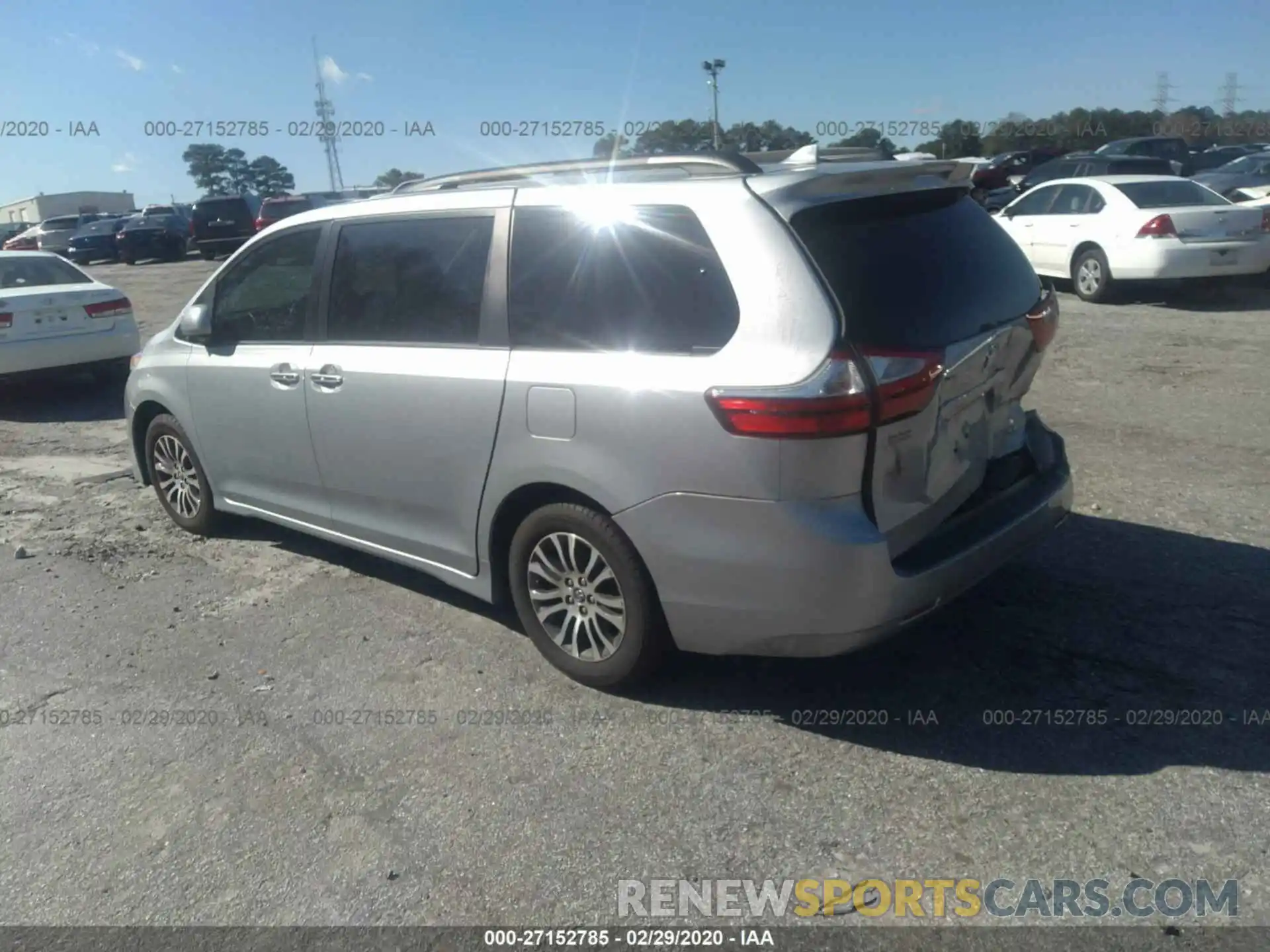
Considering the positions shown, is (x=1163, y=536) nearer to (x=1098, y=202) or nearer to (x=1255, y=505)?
(x=1255, y=505)

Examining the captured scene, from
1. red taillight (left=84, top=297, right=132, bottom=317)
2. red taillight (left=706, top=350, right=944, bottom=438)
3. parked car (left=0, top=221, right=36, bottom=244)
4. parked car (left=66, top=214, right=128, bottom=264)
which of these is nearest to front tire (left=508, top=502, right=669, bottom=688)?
red taillight (left=706, top=350, right=944, bottom=438)

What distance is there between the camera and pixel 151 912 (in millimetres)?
3012

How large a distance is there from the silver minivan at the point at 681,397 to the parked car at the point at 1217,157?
26.7m

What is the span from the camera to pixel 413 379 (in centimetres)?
432

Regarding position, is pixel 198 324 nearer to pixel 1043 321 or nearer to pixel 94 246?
pixel 1043 321

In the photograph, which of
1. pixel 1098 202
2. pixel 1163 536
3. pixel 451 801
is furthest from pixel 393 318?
pixel 1098 202

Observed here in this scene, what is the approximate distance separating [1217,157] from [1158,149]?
3546 millimetres

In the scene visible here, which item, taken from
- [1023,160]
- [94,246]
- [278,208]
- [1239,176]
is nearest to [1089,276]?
[1239,176]

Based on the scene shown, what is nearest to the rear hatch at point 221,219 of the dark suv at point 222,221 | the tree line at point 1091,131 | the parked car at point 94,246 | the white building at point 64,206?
the dark suv at point 222,221

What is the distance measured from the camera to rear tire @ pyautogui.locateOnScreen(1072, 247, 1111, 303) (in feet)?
41.6

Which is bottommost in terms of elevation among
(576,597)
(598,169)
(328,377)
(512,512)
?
(576,597)

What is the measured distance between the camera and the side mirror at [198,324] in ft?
17.9

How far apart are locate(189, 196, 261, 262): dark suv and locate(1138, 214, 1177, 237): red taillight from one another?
81.2 ft

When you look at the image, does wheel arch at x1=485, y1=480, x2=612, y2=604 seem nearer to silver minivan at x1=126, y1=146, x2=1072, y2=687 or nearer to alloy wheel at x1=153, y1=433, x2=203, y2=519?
silver minivan at x1=126, y1=146, x2=1072, y2=687
